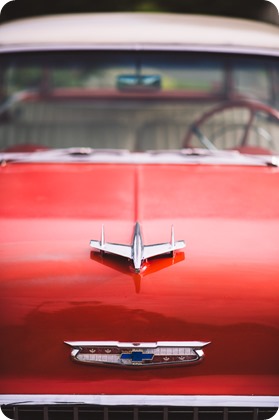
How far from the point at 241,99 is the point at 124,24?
22.5 inches

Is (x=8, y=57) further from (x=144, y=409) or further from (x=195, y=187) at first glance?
(x=144, y=409)

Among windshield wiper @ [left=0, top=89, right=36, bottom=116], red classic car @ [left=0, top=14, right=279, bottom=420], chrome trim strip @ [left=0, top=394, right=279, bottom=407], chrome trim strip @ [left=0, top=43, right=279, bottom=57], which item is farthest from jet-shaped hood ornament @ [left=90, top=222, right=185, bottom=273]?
windshield wiper @ [left=0, top=89, right=36, bottom=116]

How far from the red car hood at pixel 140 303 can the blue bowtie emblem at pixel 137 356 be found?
0.04m

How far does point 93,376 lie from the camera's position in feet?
8.12

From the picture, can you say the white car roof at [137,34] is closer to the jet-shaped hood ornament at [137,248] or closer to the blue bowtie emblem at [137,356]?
the jet-shaped hood ornament at [137,248]

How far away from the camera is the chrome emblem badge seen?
244 centimetres

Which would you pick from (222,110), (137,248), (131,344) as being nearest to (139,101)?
(222,110)

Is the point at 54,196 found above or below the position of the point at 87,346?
above

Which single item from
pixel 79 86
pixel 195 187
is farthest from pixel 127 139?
pixel 195 187

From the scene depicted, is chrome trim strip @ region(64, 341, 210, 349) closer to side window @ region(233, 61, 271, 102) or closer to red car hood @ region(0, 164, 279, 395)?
red car hood @ region(0, 164, 279, 395)

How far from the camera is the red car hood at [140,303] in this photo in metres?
2.43

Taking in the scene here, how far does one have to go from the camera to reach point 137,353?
2.45 meters

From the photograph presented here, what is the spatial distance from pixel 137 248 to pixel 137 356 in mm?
312

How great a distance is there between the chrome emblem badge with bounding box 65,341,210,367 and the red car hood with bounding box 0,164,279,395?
2 centimetres
